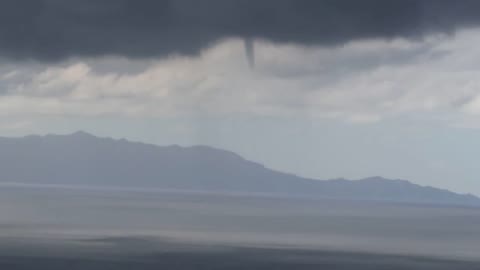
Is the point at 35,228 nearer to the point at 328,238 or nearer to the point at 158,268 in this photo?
the point at 328,238

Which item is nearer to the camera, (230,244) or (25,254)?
(25,254)

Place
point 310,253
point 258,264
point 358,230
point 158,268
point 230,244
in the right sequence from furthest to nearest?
point 358,230, point 230,244, point 310,253, point 258,264, point 158,268

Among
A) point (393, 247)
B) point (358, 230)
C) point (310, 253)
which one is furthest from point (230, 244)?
point (358, 230)

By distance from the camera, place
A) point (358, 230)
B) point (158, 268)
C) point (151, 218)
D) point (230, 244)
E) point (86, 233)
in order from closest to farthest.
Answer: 1. point (158, 268)
2. point (230, 244)
3. point (86, 233)
4. point (358, 230)
5. point (151, 218)

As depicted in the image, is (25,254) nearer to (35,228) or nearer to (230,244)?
(230,244)

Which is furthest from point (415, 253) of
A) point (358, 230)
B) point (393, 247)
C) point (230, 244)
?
point (358, 230)

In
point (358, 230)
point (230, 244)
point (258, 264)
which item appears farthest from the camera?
point (358, 230)

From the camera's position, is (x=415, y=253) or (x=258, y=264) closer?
(x=258, y=264)

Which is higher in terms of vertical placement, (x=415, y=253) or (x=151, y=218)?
(x=151, y=218)

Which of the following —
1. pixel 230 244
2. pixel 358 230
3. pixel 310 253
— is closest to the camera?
pixel 310 253
